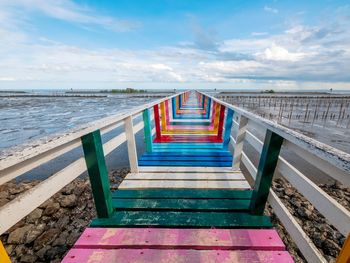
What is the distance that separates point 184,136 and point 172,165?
2.16m

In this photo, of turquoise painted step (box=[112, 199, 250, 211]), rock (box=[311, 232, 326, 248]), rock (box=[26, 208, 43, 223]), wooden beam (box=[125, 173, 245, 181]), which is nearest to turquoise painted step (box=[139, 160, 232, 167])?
wooden beam (box=[125, 173, 245, 181])

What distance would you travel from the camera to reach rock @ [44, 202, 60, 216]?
449 cm

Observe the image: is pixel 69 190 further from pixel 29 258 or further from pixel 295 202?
pixel 295 202

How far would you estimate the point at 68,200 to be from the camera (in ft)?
16.0

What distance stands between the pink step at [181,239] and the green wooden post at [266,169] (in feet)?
1.04

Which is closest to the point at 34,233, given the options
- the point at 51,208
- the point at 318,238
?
the point at 51,208

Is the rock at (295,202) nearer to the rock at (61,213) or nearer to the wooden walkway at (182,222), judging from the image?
the wooden walkway at (182,222)

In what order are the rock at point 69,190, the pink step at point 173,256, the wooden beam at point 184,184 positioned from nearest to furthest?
1. the pink step at point 173,256
2. the wooden beam at point 184,184
3. the rock at point 69,190

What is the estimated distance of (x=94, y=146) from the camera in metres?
2.06

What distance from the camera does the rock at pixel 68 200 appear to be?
4.77 metres

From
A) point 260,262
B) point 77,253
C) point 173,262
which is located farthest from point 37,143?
point 260,262

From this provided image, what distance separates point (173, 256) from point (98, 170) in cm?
118

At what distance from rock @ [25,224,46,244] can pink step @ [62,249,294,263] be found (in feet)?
8.66

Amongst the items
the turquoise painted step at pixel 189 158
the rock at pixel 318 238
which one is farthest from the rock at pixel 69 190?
the rock at pixel 318 238
